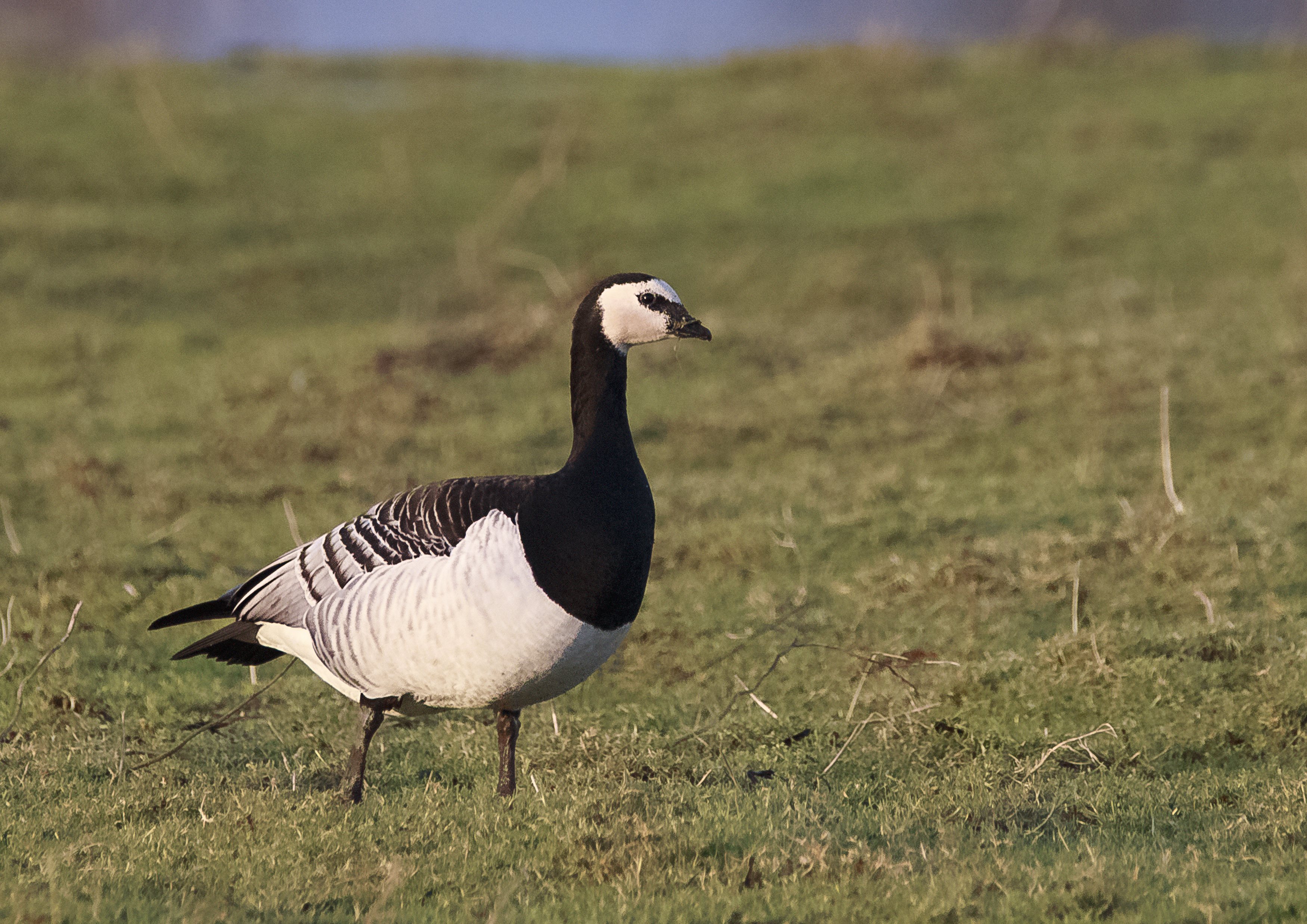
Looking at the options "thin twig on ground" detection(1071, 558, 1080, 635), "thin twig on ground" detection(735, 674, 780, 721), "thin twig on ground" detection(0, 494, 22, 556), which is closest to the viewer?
"thin twig on ground" detection(735, 674, 780, 721)

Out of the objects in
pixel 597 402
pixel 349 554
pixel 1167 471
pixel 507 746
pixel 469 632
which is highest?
pixel 597 402

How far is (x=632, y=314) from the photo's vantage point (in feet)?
24.2

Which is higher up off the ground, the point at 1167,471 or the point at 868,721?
the point at 1167,471

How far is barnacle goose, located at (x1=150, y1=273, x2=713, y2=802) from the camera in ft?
22.5

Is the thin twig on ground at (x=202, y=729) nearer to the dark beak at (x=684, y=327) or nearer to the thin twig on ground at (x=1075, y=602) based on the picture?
the dark beak at (x=684, y=327)

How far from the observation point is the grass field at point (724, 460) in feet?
21.0

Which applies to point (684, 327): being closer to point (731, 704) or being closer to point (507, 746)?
point (507, 746)

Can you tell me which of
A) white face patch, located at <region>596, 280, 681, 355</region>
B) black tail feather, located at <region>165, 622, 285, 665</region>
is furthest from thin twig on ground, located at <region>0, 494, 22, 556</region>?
Answer: white face patch, located at <region>596, 280, 681, 355</region>

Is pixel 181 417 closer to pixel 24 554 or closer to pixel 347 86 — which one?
pixel 24 554

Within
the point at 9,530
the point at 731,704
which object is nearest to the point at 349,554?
the point at 731,704

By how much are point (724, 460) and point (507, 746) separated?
29.0 feet

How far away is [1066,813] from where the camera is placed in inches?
288

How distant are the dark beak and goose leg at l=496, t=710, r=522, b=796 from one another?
2.10 meters

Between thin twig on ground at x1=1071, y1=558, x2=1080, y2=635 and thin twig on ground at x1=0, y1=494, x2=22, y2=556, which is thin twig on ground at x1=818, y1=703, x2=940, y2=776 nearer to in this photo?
thin twig on ground at x1=1071, y1=558, x2=1080, y2=635
